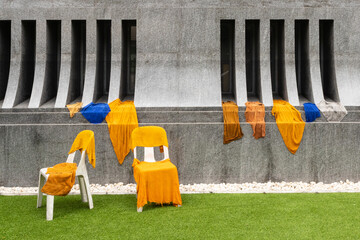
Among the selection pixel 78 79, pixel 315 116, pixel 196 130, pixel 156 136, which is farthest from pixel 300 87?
pixel 78 79

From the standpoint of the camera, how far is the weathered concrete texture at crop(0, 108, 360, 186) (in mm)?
6445

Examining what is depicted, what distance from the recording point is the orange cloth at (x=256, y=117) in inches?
257

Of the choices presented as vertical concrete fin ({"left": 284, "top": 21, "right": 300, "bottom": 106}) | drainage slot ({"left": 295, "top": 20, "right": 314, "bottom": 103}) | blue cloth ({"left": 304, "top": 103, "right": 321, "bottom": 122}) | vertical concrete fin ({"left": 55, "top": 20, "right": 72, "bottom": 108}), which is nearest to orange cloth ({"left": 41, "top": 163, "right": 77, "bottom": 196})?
vertical concrete fin ({"left": 55, "top": 20, "right": 72, "bottom": 108})

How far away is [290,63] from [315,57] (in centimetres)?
64

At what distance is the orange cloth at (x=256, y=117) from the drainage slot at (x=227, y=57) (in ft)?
5.63

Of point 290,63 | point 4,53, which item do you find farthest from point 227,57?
point 4,53

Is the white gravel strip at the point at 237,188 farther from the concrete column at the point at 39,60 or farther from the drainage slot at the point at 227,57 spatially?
the drainage slot at the point at 227,57

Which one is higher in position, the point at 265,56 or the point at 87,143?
the point at 265,56

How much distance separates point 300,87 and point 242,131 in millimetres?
3469

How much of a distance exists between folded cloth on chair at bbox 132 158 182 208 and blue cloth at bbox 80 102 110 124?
7.53ft

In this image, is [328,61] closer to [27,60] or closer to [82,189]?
[82,189]

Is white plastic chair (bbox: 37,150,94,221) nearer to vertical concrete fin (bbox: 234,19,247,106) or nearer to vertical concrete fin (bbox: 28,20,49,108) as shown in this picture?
vertical concrete fin (bbox: 28,20,49,108)

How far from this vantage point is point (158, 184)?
4820 mm

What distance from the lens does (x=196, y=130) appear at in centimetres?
651
